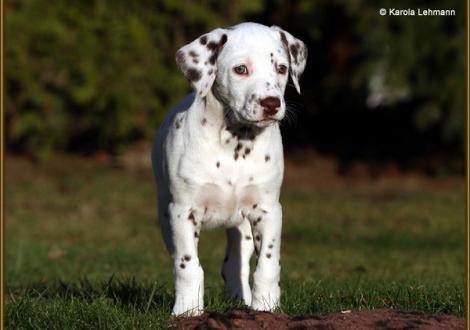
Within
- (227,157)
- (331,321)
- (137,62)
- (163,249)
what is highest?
(137,62)

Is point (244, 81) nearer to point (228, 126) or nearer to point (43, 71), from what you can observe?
point (228, 126)

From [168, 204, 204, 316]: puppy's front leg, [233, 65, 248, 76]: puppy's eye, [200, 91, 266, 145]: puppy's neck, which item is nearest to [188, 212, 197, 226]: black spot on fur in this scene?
[168, 204, 204, 316]: puppy's front leg

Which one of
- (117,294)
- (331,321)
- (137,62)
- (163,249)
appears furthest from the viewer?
(137,62)

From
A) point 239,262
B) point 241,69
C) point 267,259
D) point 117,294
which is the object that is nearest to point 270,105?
point 241,69

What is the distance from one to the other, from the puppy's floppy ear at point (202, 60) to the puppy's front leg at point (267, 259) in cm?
88

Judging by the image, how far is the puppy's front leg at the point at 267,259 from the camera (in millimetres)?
6094

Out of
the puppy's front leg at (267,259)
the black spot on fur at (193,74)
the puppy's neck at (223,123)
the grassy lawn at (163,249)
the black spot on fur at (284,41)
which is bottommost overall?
the grassy lawn at (163,249)

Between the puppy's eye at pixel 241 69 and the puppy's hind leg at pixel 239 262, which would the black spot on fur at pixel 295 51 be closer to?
the puppy's eye at pixel 241 69

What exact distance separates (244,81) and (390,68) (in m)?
11.2

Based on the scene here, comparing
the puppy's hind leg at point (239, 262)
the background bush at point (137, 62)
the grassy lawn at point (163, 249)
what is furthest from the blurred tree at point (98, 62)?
the puppy's hind leg at point (239, 262)

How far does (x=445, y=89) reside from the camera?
16.6 m

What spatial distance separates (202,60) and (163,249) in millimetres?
6291

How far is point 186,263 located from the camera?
5.96 m

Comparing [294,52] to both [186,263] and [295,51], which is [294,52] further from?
[186,263]
